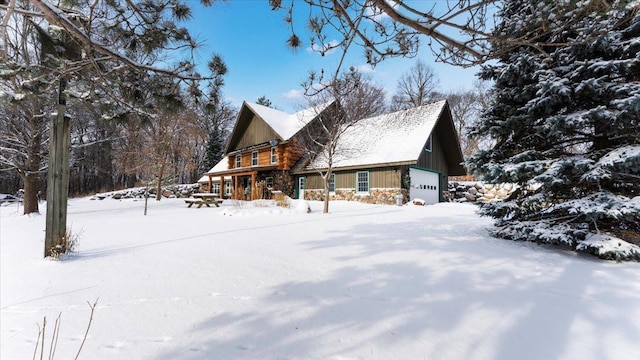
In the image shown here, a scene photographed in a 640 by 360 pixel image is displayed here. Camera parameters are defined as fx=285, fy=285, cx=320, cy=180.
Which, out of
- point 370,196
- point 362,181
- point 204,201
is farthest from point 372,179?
point 204,201

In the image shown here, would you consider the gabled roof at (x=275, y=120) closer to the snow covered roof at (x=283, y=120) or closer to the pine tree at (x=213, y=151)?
the snow covered roof at (x=283, y=120)

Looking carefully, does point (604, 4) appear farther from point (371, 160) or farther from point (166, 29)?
point (371, 160)

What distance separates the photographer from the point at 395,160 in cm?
1427

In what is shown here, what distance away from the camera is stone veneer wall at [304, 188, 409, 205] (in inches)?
572

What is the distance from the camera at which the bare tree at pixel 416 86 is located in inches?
1032

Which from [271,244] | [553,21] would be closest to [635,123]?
[553,21]

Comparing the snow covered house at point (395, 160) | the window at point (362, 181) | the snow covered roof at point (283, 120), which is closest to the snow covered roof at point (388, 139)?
the snow covered house at point (395, 160)

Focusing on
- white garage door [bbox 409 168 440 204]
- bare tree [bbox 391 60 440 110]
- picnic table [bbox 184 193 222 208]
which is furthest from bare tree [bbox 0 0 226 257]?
bare tree [bbox 391 60 440 110]

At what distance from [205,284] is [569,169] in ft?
20.1

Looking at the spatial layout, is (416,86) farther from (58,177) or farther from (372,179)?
(58,177)

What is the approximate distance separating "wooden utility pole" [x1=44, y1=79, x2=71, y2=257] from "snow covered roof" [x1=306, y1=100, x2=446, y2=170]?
1231 cm

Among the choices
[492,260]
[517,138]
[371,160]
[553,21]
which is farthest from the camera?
[371,160]

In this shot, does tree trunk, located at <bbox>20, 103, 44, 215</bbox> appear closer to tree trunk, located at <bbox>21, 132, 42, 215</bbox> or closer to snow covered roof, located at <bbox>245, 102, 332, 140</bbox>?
tree trunk, located at <bbox>21, 132, 42, 215</bbox>

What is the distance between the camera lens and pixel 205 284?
10.4 feet
